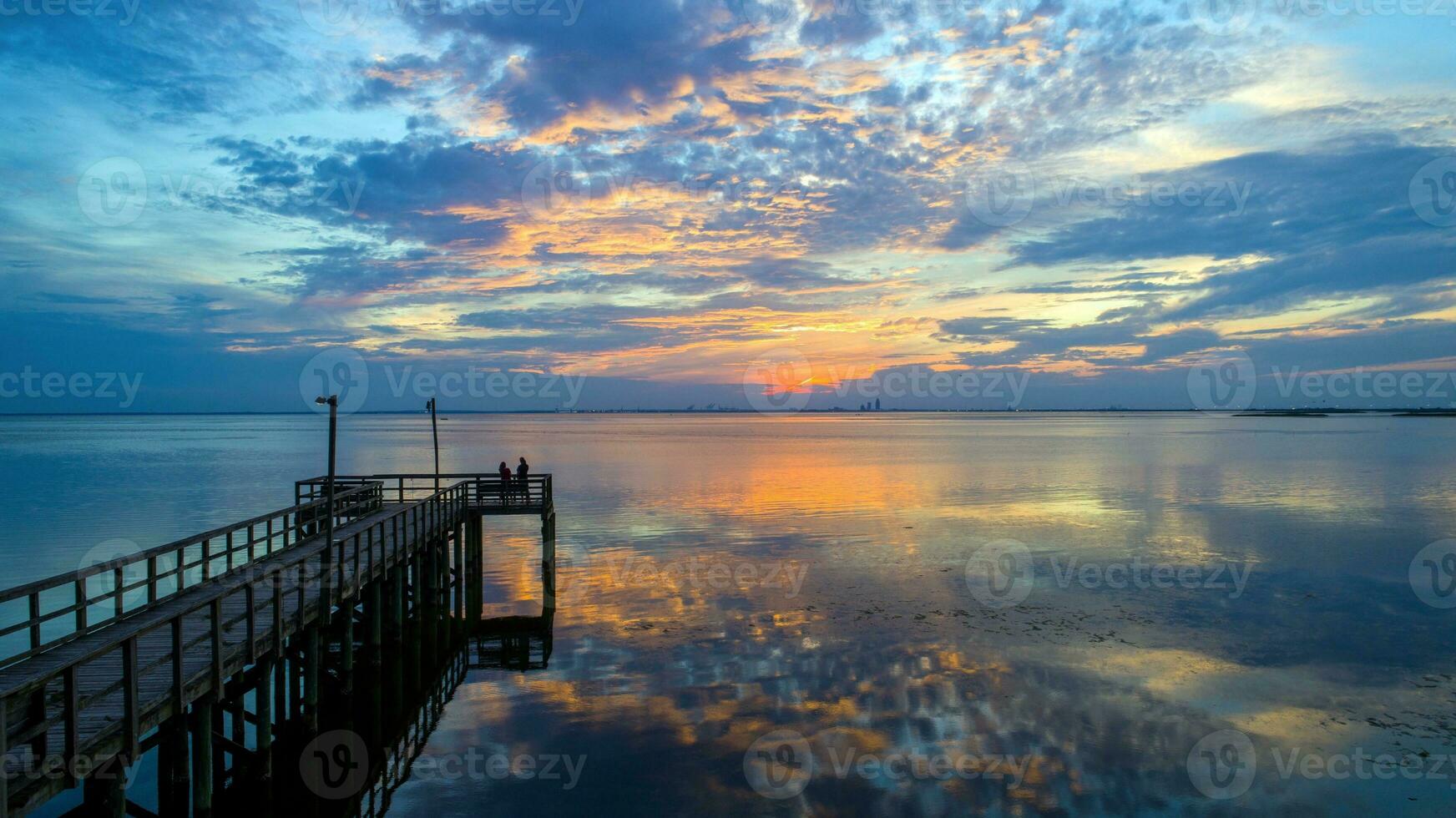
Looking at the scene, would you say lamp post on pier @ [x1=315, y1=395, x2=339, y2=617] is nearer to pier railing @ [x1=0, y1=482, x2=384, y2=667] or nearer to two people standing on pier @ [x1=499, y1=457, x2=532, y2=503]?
pier railing @ [x1=0, y1=482, x2=384, y2=667]

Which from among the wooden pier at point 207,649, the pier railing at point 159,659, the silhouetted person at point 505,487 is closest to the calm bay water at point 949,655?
the wooden pier at point 207,649

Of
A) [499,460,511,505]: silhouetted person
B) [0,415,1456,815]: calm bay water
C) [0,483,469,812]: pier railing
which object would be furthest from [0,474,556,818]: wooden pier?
[0,415,1456,815]: calm bay water

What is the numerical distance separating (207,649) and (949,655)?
46.6ft

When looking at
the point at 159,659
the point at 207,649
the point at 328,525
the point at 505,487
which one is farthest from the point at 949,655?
the point at 505,487

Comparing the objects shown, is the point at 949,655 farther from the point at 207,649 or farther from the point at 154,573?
the point at 154,573

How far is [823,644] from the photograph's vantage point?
19516 millimetres

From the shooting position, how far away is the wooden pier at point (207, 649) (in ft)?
28.0

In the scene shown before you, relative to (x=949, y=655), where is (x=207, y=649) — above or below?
above

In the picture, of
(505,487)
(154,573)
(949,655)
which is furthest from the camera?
(505,487)

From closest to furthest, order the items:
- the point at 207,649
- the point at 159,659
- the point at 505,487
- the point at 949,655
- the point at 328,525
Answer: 1. the point at 159,659
2. the point at 207,649
3. the point at 328,525
4. the point at 949,655
5. the point at 505,487

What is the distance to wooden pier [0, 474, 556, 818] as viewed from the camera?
28.0 ft

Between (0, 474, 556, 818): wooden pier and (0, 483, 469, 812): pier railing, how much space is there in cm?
2

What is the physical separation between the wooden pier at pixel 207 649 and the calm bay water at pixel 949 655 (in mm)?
2502

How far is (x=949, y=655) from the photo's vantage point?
61.2 ft
